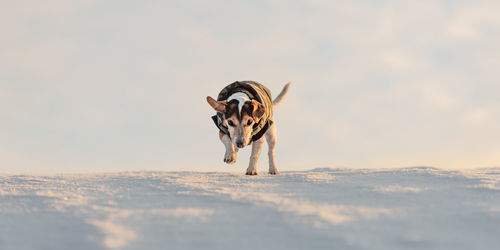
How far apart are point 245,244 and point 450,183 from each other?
118 inches

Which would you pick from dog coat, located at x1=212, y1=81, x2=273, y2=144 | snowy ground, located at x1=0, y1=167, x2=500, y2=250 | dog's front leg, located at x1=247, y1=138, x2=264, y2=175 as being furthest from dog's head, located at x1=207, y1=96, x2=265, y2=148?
snowy ground, located at x1=0, y1=167, x2=500, y2=250

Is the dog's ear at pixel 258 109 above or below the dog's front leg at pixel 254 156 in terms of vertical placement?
Result: above

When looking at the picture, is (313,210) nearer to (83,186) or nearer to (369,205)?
(369,205)

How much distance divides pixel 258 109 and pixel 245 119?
0.92ft

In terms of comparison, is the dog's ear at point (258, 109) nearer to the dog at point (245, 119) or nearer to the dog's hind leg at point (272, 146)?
the dog at point (245, 119)

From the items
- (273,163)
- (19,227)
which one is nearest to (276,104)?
(273,163)

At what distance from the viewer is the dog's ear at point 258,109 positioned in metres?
6.53

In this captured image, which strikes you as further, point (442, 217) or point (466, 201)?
point (466, 201)

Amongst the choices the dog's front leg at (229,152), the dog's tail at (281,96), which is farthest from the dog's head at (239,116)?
the dog's tail at (281,96)

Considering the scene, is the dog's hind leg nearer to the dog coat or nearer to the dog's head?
the dog coat

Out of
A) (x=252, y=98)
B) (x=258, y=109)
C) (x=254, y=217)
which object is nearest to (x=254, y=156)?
(x=252, y=98)

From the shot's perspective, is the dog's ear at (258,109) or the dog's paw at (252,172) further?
the dog's paw at (252,172)

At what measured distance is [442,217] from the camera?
3.87m

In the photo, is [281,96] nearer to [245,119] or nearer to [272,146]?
[272,146]
